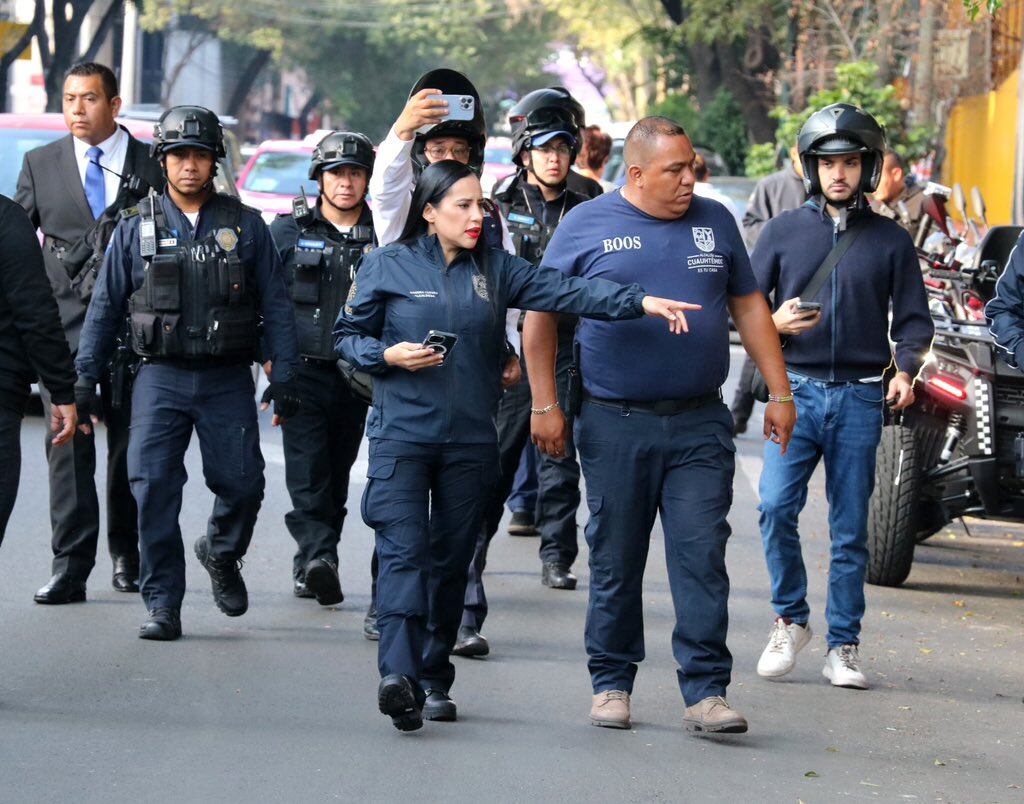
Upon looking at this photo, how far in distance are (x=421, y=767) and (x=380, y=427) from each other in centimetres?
112

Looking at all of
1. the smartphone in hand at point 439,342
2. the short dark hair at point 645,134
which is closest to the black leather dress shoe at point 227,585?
the smartphone in hand at point 439,342

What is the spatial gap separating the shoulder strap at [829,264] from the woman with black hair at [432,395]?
4.08ft

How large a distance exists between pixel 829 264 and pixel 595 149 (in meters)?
3.91

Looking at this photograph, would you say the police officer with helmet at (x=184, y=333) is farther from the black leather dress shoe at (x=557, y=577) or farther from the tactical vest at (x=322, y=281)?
the black leather dress shoe at (x=557, y=577)

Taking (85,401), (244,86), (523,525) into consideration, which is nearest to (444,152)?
(85,401)

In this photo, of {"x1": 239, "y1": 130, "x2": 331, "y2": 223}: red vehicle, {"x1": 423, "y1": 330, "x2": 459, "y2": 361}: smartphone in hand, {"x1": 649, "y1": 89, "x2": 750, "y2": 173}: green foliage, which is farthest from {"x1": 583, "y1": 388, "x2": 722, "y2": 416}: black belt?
{"x1": 649, "y1": 89, "x2": 750, "y2": 173}: green foliage

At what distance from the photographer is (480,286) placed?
6227mm

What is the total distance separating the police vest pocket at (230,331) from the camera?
7.22 metres

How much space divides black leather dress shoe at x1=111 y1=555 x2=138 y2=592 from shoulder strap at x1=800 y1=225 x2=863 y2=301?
3171mm

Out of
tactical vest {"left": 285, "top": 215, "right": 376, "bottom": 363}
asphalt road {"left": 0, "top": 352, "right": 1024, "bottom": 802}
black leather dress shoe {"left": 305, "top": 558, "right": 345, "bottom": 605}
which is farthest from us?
tactical vest {"left": 285, "top": 215, "right": 376, "bottom": 363}

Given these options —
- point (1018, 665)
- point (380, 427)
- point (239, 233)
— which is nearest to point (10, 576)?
point (239, 233)

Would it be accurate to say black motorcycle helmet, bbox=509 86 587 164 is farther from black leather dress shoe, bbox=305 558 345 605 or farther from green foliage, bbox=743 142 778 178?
green foliage, bbox=743 142 778 178

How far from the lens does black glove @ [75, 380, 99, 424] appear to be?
7.23 metres

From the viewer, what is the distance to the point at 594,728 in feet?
20.6
